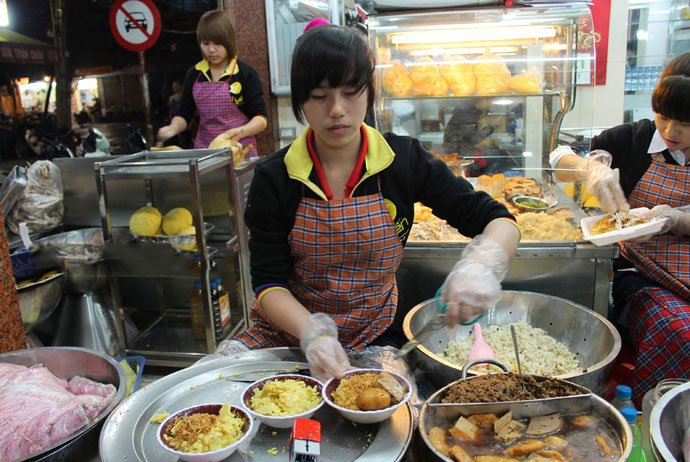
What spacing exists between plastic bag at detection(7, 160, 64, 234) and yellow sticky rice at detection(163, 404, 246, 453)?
2.45 meters

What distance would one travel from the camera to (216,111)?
3.77m

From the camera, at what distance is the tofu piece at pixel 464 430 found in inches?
41.2

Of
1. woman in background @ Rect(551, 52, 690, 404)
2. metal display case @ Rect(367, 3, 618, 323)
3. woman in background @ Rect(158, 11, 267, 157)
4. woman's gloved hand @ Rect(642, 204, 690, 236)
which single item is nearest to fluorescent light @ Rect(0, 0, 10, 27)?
woman in background @ Rect(158, 11, 267, 157)

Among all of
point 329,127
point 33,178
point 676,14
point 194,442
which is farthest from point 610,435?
point 676,14

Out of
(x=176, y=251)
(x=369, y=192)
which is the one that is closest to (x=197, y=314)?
(x=176, y=251)

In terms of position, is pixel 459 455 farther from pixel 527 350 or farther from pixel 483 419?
pixel 527 350

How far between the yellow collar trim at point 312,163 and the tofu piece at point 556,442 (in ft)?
2.73

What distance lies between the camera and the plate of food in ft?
6.72

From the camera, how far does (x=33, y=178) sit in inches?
122

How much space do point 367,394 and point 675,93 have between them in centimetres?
178

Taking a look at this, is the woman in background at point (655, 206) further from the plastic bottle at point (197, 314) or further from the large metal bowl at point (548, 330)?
the plastic bottle at point (197, 314)

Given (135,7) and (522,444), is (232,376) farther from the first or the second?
(135,7)

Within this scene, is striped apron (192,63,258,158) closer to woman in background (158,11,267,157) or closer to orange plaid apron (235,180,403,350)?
woman in background (158,11,267,157)

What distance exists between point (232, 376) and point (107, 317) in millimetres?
2085
